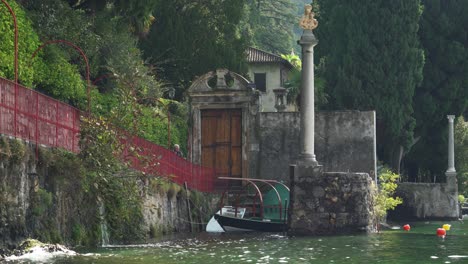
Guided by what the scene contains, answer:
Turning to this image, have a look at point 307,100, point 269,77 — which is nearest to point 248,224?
point 307,100

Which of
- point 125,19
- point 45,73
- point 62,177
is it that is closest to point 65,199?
point 62,177

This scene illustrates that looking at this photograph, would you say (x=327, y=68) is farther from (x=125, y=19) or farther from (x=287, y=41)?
(x=287, y=41)

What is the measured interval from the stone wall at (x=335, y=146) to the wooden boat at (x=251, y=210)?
1.21 meters

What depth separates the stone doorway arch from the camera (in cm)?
3809

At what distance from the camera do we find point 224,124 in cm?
3856

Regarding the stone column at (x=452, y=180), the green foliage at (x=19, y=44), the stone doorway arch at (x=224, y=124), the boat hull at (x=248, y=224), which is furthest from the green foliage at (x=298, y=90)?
the green foliage at (x=19, y=44)

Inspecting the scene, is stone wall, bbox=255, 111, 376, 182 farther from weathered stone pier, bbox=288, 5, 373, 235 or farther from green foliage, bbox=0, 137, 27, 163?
green foliage, bbox=0, 137, 27, 163

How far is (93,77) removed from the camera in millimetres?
32812

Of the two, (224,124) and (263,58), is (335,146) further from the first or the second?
(263,58)

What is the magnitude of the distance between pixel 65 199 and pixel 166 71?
24066 mm

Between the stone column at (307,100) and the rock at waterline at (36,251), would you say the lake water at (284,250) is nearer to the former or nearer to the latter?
the rock at waterline at (36,251)

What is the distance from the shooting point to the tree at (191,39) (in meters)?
45.0

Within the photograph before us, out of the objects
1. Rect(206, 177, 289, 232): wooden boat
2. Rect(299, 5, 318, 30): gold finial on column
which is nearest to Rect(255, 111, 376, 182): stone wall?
Rect(206, 177, 289, 232): wooden boat

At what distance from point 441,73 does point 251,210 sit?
53.8 ft
